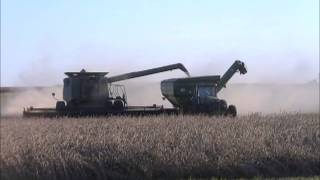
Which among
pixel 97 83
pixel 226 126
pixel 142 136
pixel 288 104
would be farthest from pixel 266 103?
pixel 142 136

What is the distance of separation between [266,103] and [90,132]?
97.4 feet

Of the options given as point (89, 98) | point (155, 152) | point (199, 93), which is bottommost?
point (155, 152)

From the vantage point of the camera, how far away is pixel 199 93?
108ft

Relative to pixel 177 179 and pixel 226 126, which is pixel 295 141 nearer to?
pixel 226 126

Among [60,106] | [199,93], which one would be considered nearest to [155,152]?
[60,106]

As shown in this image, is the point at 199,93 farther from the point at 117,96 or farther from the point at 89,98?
the point at 89,98

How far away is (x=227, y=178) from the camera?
17047mm

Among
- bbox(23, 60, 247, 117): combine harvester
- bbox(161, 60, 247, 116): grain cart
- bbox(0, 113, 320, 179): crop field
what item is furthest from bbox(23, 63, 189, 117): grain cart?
bbox(0, 113, 320, 179): crop field

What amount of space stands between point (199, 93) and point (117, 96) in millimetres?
3760

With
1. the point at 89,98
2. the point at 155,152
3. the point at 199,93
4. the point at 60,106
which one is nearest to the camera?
the point at 155,152

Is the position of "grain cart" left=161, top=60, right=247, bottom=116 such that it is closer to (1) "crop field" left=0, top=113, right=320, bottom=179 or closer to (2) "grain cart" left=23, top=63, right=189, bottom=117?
(2) "grain cart" left=23, top=63, right=189, bottom=117

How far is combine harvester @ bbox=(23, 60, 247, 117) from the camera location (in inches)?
1260

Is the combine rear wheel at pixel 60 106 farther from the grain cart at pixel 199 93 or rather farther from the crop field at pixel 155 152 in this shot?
the crop field at pixel 155 152

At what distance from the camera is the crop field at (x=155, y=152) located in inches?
645
